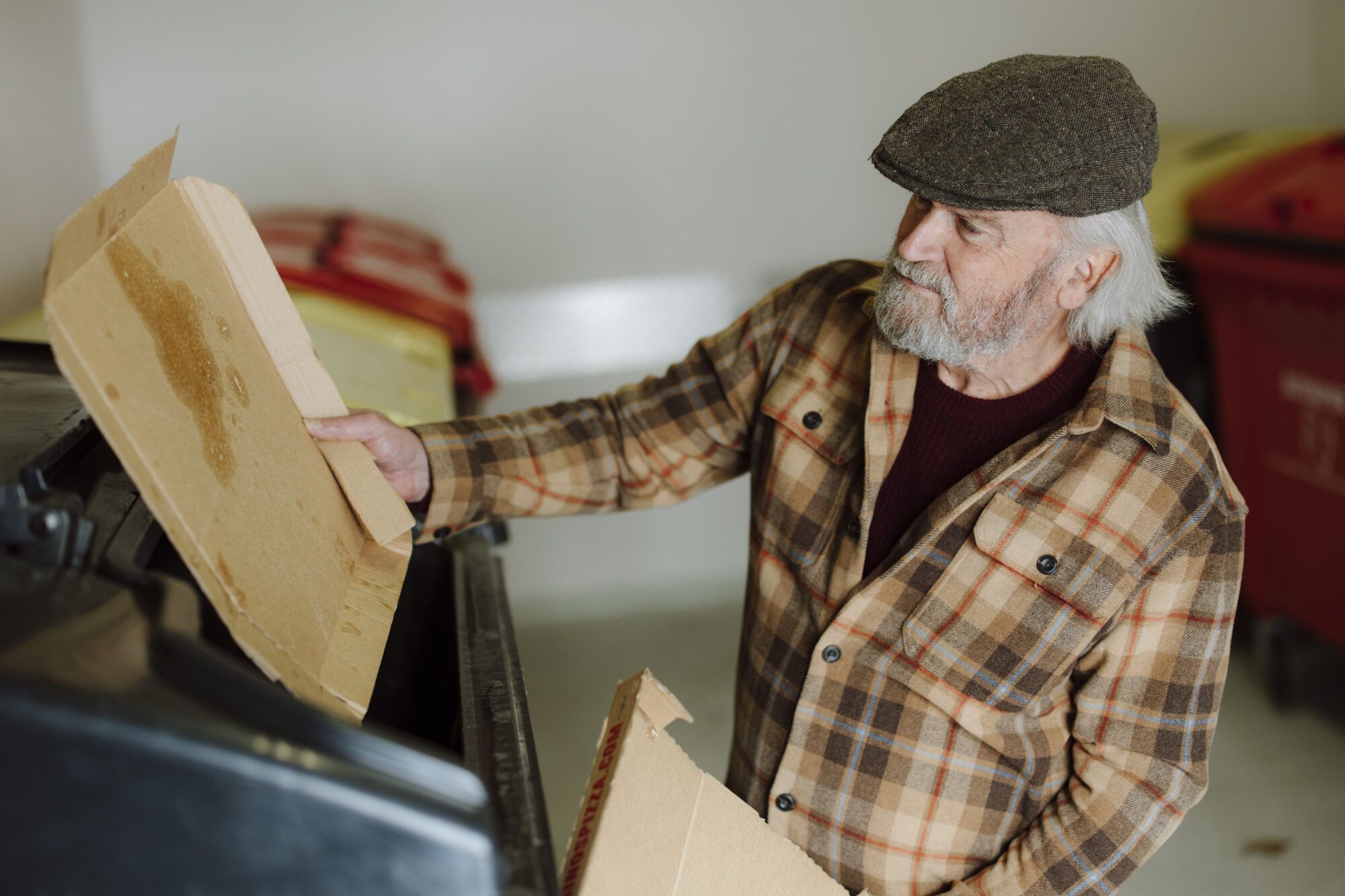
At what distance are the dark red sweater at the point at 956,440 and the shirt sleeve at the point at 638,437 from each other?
0.27 meters

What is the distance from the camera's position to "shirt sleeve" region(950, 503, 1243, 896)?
1313 millimetres

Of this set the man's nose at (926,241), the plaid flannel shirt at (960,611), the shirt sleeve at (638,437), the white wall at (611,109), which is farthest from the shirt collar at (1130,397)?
the white wall at (611,109)

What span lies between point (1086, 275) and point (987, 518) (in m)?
0.33

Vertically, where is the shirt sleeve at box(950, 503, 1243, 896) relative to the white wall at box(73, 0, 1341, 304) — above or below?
below

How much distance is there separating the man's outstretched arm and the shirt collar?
448mm

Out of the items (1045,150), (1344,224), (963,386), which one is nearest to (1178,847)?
(1344,224)

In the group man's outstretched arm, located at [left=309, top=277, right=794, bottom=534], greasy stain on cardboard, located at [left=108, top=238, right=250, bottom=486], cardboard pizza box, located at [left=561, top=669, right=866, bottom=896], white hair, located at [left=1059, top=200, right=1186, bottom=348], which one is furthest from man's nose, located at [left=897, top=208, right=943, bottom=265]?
greasy stain on cardboard, located at [left=108, top=238, right=250, bottom=486]

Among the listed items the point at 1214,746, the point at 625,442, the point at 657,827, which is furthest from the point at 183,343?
the point at 1214,746

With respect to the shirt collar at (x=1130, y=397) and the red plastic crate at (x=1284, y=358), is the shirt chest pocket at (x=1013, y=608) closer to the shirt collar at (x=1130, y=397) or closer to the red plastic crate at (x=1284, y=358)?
the shirt collar at (x=1130, y=397)

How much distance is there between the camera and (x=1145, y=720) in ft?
4.37

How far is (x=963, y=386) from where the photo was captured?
1487 mm

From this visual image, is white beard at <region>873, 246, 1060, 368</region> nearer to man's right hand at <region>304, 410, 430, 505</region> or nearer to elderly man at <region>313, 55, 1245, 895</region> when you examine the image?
elderly man at <region>313, 55, 1245, 895</region>

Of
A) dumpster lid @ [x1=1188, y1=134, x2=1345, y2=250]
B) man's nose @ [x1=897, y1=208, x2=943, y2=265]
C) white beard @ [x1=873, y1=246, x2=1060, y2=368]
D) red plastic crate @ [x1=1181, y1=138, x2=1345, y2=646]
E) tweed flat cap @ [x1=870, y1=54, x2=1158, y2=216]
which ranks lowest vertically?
red plastic crate @ [x1=1181, y1=138, x2=1345, y2=646]

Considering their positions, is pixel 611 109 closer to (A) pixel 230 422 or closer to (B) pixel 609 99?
(B) pixel 609 99
